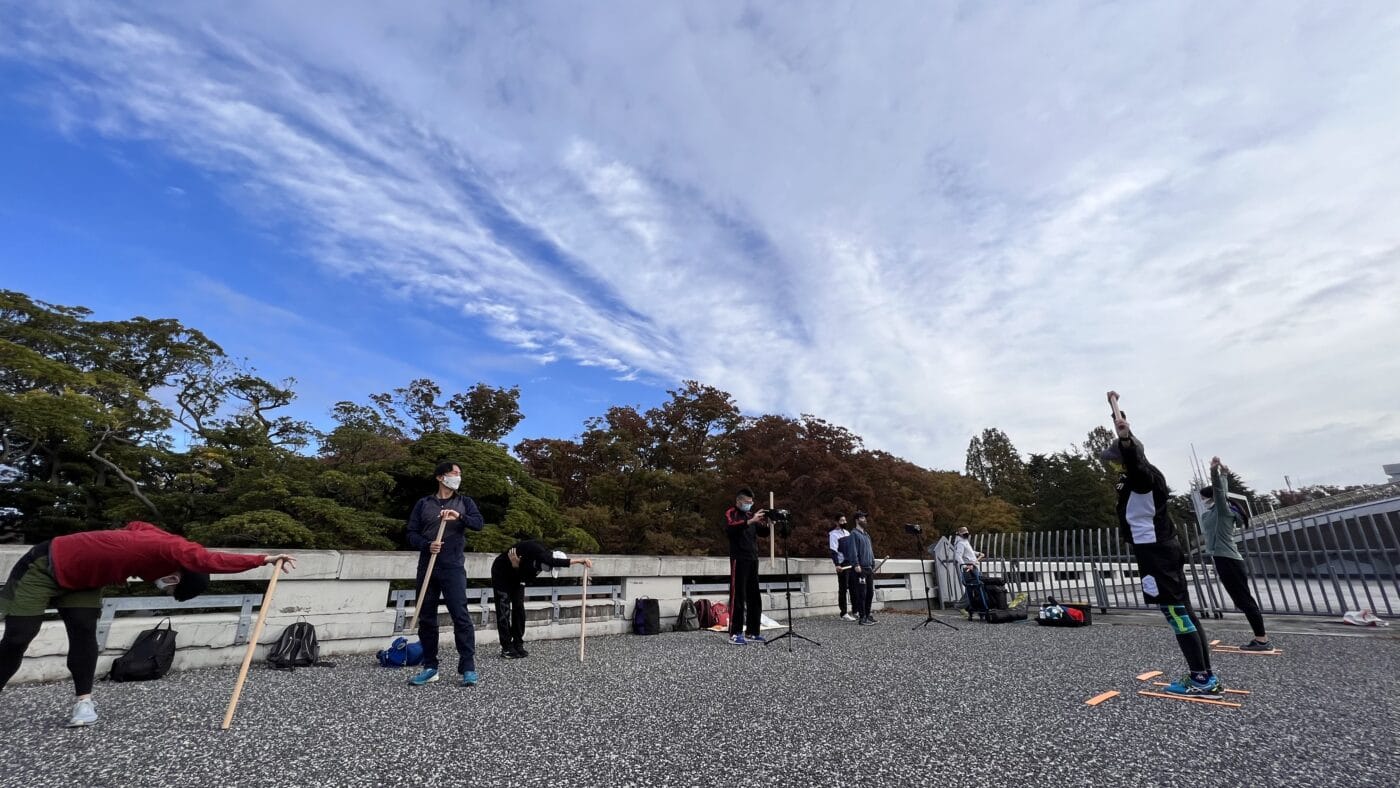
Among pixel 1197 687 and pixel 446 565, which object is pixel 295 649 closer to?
pixel 446 565

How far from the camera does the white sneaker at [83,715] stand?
3209mm

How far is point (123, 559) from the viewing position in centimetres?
329

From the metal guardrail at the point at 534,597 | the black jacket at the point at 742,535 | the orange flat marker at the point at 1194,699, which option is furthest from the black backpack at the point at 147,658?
the orange flat marker at the point at 1194,699

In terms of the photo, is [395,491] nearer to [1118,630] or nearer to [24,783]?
[24,783]

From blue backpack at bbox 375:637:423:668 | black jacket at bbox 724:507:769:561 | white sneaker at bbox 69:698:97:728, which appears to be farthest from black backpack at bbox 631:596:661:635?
white sneaker at bbox 69:698:97:728

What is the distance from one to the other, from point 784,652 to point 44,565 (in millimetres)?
5724

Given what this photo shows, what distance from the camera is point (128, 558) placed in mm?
3293

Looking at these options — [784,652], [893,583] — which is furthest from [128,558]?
[893,583]

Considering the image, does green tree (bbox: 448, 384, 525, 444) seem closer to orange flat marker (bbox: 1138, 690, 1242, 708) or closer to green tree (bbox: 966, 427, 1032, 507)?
orange flat marker (bbox: 1138, 690, 1242, 708)

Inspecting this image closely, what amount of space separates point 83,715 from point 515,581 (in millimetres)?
3272

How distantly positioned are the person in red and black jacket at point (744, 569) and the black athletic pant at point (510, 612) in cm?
248

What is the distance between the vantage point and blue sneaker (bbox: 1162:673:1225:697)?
13.0ft

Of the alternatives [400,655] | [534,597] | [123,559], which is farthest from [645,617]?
[123,559]

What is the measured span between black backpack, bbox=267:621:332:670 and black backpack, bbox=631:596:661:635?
3566mm
